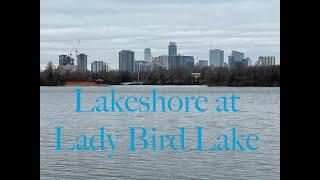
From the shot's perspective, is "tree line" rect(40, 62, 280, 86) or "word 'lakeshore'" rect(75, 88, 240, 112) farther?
"tree line" rect(40, 62, 280, 86)

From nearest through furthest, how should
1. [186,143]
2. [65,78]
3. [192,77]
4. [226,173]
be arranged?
[226,173]
[186,143]
[65,78]
[192,77]

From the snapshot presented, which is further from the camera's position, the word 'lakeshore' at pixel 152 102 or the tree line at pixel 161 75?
the tree line at pixel 161 75

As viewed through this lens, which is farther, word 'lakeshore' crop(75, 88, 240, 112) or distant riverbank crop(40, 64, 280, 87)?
distant riverbank crop(40, 64, 280, 87)

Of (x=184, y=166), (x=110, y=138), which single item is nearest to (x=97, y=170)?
(x=184, y=166)

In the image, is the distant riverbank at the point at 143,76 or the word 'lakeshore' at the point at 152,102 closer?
the word 'lakeshore' at the point at 152,102

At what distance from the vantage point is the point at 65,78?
18.6 m
